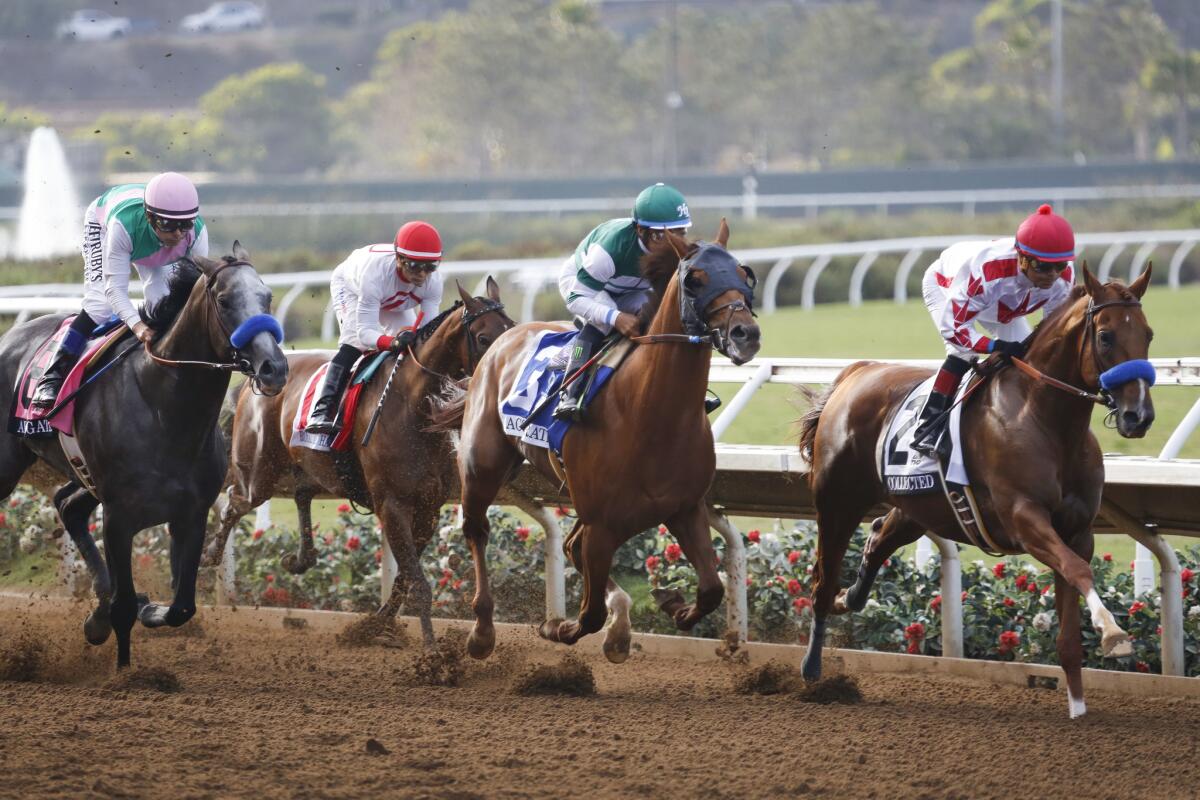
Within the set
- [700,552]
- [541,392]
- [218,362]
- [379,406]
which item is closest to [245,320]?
[218,362]

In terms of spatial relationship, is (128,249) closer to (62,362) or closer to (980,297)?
(62,362)

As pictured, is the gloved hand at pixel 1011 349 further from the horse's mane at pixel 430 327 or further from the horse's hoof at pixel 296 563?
the horse's hoof at pixel 296 563

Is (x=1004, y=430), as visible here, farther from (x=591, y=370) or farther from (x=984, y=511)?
(x=591, y=370)

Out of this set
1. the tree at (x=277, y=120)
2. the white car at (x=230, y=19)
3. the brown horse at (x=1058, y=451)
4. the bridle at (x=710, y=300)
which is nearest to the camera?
the brown horse at (x=1058, y=451)

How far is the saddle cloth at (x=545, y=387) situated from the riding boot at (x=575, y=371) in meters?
0.03

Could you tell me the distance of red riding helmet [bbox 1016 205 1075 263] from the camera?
502cm

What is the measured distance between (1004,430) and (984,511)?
10.6 inches

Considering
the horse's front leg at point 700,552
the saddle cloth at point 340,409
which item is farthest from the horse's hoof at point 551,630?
the saddle cloth at point 340,409

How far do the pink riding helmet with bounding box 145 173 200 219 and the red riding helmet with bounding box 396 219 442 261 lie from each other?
95 centimetres

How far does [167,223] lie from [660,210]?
5.62 ft

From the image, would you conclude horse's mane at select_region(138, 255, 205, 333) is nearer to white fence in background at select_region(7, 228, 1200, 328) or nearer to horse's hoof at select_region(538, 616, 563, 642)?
horse's hoof at select_region(538, 616, 563, 642)

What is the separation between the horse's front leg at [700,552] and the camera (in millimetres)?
5375

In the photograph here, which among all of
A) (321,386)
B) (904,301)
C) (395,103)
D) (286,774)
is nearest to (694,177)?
(904,301)

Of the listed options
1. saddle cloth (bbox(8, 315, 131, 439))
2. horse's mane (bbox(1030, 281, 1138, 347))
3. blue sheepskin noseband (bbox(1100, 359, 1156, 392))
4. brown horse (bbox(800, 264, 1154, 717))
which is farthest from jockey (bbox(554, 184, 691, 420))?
saddle cloth (bbox(8, 315, 131, 439))
